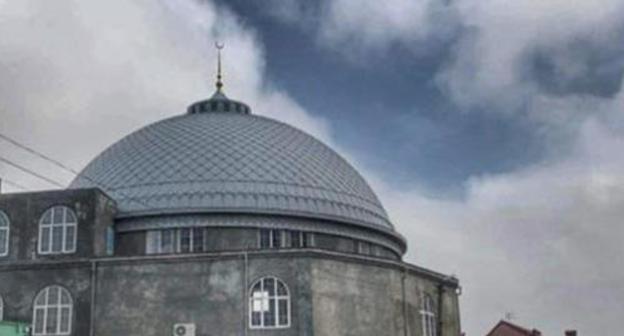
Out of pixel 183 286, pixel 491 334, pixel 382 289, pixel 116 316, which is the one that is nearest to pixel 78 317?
pixel 116 316

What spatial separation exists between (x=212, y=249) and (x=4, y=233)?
8276 millimetres

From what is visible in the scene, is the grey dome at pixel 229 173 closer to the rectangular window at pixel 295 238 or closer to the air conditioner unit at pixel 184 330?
the rectangular window at pixel 295 238

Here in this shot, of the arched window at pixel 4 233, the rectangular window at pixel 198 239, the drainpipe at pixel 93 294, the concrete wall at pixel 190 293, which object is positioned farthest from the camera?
the rectangular window at pixel 198 239

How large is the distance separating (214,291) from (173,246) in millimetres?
4703

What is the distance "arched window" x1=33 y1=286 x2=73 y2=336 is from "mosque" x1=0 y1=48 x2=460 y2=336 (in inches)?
2.1

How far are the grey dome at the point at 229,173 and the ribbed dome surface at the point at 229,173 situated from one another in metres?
0.04

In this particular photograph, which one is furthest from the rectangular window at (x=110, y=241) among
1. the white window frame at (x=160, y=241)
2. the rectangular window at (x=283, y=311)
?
the rectangular window at (x=283, y=311)

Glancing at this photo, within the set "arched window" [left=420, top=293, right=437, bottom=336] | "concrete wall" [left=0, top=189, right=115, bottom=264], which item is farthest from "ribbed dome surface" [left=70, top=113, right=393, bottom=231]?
"arched window" [left=420, top=293, right=437, bottom=336]

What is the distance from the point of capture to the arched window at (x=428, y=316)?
130 ft

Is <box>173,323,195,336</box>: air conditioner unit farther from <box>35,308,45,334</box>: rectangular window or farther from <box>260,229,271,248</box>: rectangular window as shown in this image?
<box>260,229,271,248</box>: rectangular window

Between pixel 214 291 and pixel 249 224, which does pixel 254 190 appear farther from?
pixel 214 291

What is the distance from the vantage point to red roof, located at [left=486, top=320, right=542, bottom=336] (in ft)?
204

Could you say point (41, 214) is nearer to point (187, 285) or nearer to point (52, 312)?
point (52, 312)

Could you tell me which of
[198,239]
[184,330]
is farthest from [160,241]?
[184,330]
